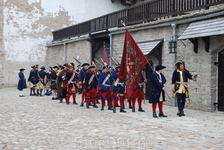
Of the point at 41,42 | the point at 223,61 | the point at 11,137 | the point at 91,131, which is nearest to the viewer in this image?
the point at 11,137

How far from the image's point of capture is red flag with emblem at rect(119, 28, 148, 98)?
10.2 m

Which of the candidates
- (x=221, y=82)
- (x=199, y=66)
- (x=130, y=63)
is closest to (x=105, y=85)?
(x=130, y=63)

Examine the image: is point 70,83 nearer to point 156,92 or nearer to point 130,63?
point 130,63

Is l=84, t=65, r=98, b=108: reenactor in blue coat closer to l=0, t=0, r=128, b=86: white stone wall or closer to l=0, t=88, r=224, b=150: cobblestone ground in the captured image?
l=0, t=88, r=224, b=150: cobblestone ground

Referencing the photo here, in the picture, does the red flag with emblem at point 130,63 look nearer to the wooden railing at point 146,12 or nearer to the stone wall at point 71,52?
the wooden railing at point 146,12

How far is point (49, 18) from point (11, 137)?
2278cm

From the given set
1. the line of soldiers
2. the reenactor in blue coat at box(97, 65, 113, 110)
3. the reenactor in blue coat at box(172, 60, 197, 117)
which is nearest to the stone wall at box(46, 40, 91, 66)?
the line of soldiers

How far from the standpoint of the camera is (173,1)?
13508 millimetres

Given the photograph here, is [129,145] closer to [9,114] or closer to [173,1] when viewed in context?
[9,114]

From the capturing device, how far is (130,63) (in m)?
10.3

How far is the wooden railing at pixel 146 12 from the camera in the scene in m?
12.5

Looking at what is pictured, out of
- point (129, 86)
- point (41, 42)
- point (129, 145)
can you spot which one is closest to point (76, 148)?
point (129, 145)

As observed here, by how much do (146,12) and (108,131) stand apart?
893cm

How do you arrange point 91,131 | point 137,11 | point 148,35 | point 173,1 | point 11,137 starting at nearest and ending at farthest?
point 11,137, point 91,131, point 173,1, point 148,35, point 137,11
